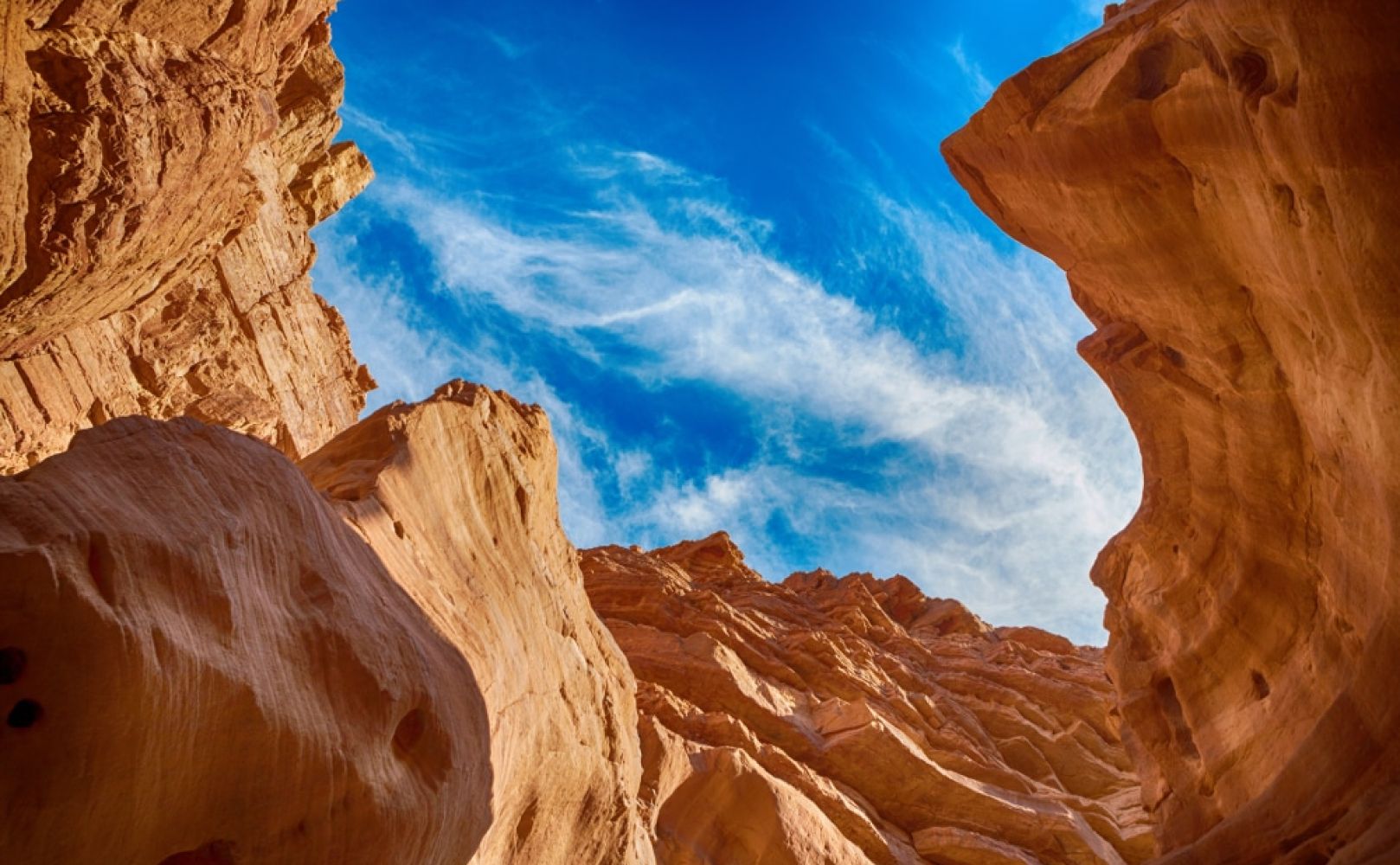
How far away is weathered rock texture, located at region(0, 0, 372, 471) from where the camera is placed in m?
12.7

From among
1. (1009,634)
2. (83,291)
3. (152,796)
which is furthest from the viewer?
(1009,634)

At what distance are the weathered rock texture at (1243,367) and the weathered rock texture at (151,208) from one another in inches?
610

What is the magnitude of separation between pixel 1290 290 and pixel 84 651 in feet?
48.3

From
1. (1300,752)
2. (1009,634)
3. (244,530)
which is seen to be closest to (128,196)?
(244,530)

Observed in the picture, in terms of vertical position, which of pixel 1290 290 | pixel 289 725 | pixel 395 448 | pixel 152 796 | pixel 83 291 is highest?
pixel 83 291

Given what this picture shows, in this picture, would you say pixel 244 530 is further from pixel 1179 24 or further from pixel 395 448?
pixel 1179 24

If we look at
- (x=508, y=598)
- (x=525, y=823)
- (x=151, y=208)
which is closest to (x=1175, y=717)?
(x=525, y=823)

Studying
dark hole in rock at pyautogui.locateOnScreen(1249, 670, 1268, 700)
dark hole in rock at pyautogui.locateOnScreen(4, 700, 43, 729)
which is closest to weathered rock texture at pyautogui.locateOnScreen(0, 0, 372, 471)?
dark hole in rock at pyautogui.locateOnScreen(4, 700, 43, 729)

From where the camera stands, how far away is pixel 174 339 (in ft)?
85.1

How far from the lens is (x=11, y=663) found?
21.4 ft

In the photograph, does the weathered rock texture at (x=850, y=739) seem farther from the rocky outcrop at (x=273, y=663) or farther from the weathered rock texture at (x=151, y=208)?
the weathered rock texture at (x=151, y=208)

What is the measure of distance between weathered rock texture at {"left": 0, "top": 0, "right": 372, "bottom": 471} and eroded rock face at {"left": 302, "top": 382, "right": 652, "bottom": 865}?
219 inches

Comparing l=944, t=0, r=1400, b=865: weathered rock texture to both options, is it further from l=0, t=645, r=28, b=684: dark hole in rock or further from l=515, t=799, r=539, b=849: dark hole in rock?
l=0, t=645, r=28, b=684: dark hole in rock

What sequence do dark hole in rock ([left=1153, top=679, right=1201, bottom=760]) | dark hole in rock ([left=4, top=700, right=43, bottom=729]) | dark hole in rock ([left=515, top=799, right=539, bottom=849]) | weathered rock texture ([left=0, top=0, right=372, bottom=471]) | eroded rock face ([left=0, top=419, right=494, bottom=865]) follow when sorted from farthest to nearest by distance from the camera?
dark hole in rock ([left=1153, top=679, right=1201, bottom=760]), dark hole in rock ([left=515, top=799, right=539, bottom=849]), weathered rock texture ([left=0, top=0, right=372, bottom=471]), eroded rock face ([left=0, top=419, right=494, bottom=865]), dark hole in rock ([left=4, top=700, right=43, bottom=729])
